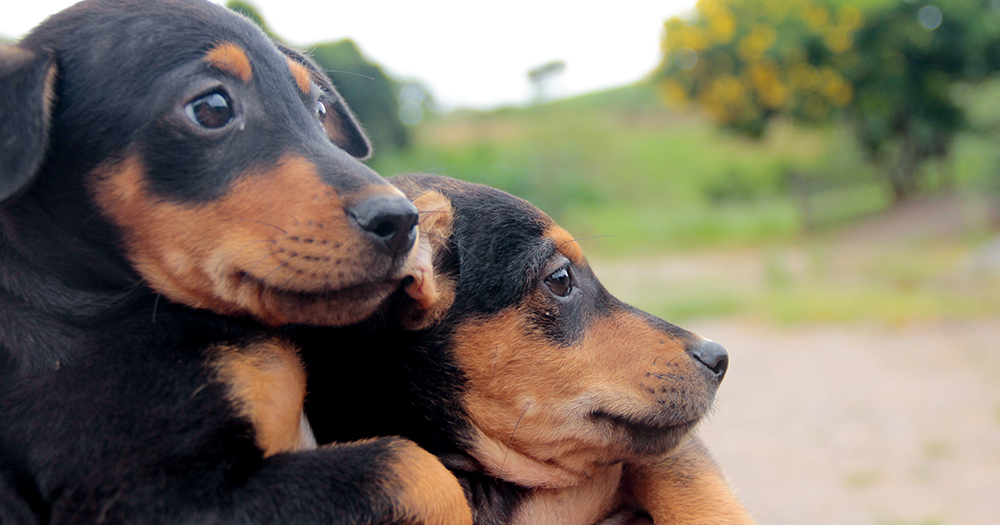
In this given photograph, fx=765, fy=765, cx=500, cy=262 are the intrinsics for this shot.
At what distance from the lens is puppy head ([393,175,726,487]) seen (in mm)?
3088

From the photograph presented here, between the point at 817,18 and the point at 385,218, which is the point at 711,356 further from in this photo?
the point at 817,18

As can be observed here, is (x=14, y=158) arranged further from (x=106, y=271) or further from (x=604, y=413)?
(x=604, y=413)

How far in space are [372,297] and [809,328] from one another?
13177 mm

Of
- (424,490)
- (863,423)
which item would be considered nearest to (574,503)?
(424,490)

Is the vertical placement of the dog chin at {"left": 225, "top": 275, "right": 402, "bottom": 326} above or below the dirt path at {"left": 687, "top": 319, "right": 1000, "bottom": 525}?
below

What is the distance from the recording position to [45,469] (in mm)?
2146

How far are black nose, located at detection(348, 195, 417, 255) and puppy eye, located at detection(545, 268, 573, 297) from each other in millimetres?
1067

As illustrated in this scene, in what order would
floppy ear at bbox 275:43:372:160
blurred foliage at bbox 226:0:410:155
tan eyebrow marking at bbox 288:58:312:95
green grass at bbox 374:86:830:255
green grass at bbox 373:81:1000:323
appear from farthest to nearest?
green grass at bbox 374:86:830:255, green grass at bbox 373:81:1000:323, blurred foliage at bbox 226:0:410:155, floppy ear at bbox 275:43:372:160, tan eyebrow marking at bbox 288:58:312:95

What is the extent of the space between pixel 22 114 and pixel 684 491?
2788mm

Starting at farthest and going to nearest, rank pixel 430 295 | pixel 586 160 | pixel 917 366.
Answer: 1. pixel 586 160
2. pixel 917 366
3. pixel 430 295

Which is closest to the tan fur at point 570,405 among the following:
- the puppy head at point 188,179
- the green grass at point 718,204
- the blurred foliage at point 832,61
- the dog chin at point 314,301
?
the dog chin at point 314,301

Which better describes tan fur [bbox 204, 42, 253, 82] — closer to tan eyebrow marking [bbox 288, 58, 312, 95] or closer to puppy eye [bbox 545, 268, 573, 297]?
tan eyebrow marking [bbox 288, 58, 312, 95]

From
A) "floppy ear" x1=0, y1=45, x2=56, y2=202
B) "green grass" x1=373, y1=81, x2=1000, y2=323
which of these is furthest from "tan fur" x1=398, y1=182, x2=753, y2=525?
"green grass" x1=373, y1=81, x2=1000, y2=323

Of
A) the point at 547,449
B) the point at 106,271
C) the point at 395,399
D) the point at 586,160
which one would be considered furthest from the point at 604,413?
the point at 586,160
